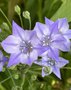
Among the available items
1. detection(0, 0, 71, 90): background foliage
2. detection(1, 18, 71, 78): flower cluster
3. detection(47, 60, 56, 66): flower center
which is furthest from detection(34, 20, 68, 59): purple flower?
detection(0, 0, 71, 90): background foliage

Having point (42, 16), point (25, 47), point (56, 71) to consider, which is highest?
point (42, 16)

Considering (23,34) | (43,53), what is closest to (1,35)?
(23,34)

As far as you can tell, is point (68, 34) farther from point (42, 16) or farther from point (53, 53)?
point (42, 16)

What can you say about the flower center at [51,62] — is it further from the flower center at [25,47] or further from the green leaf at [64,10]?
the green leaf at [64,10]

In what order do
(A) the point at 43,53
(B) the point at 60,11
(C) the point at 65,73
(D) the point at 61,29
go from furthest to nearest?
(C) the point at 65,73 → (B) the point at 60,11 → (D) the point at 61,29 → (A) the point at 43,53

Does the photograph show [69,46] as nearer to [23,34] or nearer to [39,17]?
[23,34]

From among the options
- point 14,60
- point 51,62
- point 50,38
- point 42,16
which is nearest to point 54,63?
point 51,62
